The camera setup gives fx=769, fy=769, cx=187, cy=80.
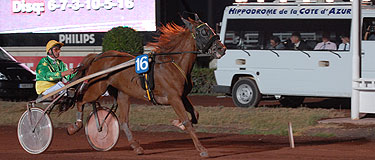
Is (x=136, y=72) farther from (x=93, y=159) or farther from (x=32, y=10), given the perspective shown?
(x=32, y=10)

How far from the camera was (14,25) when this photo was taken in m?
27.4

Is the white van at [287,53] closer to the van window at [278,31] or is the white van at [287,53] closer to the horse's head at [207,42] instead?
the van window at [278,31]

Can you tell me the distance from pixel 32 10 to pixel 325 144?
16546 mm

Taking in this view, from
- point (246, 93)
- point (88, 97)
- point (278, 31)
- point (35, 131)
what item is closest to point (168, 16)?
point (246, 93)

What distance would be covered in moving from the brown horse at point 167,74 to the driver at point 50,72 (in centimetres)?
39

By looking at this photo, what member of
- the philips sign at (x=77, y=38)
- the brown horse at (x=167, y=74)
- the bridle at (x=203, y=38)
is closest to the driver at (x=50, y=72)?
the brown horse at (x=167, y=74)

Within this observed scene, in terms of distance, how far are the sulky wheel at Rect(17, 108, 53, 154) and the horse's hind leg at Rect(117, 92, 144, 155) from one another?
1.10 m

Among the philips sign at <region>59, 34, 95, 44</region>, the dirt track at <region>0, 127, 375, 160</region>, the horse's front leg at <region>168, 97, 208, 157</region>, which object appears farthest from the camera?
the philips sign at <region>59, 34, 95, 44</region>

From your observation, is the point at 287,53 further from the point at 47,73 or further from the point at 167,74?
the point at 47,73

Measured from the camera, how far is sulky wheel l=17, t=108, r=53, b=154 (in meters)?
11.7

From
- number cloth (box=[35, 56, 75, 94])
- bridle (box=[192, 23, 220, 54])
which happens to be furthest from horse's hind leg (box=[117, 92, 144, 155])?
bridle (box=[192, 23, 220, 54])

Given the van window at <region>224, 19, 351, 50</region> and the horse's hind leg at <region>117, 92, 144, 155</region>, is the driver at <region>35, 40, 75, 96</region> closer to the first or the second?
the horse's hind leg at <region>117, 92, 144, 155</region>

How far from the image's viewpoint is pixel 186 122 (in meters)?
10.9

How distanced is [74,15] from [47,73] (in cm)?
1458
